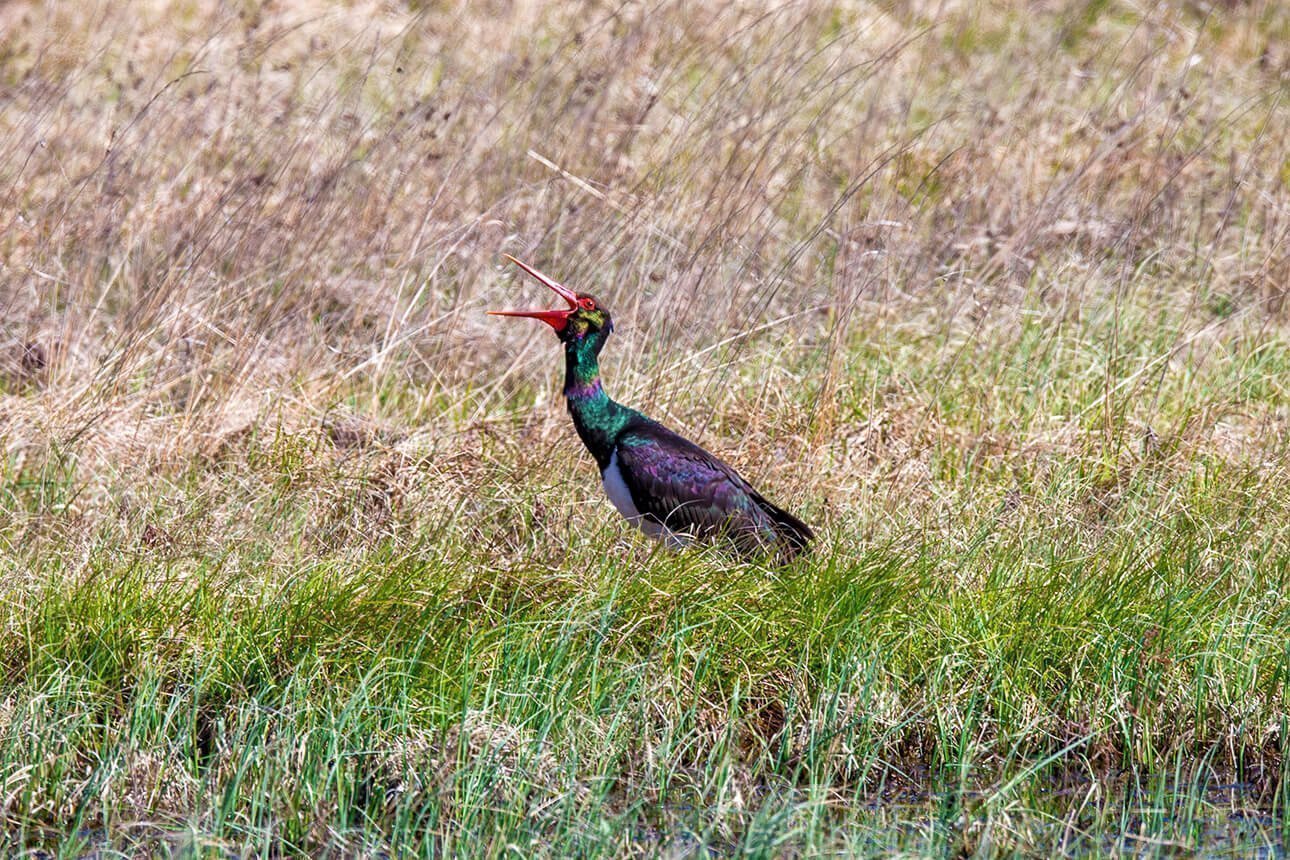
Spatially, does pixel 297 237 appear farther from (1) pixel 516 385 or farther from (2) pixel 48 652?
(2) pixel 48 652

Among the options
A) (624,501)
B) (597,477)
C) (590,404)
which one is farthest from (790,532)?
(597,477)

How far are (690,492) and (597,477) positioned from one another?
1.99 ft

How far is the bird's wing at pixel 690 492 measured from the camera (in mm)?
4992

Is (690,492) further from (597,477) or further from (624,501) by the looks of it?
(597,477)

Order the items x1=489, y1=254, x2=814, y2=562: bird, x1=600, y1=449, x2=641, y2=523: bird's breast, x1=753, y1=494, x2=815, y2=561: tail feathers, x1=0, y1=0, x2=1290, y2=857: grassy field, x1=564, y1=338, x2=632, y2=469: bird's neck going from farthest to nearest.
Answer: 1. x1=564, y1=338, x2=632, y2=469: bird's neck
2. x1=600, y1=449, x2=641, y2=523: bird's breast
3. x1=489, y1=254, x2=814, y2=562: bird
4. x1=753, y1=494, x2=815, y2=561: tail feathers
5. x1=0, y1=0, x2=1290, y2=857: grassy field

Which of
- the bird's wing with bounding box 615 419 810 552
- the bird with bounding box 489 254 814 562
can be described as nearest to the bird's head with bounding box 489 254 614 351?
the bird with bounding box 489 254 814 562

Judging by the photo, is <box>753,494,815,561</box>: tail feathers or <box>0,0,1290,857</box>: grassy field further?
<box>753,494,815,561</box>: tail feathers

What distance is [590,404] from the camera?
525 cm

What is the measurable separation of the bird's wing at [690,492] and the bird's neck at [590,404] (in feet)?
0.37

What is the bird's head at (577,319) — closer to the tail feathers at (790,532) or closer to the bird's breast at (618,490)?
the bird's breast at (618,490)

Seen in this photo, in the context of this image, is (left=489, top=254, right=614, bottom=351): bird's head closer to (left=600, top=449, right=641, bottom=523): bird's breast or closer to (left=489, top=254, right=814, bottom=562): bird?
(left=489, top=254, right=814, bottom=562): bird

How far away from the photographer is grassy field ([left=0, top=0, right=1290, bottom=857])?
3.80 metres

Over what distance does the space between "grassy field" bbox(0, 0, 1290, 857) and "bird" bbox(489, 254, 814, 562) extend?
143 millimetres

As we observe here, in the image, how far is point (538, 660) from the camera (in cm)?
414
